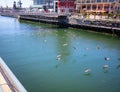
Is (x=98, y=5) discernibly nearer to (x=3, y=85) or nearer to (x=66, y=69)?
(x=66, y=69)

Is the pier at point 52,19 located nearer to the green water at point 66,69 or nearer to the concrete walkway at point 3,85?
the green water at point 66,69

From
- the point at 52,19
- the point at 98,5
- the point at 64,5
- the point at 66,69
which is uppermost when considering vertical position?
the point at 64,5

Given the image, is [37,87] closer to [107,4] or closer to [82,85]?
[82,85]

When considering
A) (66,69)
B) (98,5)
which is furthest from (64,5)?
(66,69)

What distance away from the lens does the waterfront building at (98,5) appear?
58.5m

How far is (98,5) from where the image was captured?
65.9 metres

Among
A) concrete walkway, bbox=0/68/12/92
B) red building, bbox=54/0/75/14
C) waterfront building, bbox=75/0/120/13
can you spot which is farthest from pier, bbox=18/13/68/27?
concrete walkway, bbox=0/68/12/92

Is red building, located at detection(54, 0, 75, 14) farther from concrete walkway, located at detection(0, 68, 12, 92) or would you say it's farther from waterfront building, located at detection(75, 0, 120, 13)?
concrete walkway, located at detection(0, 68, 12, 92)

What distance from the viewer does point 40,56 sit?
22641 millimetres

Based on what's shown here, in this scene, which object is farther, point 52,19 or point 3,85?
point 52,19

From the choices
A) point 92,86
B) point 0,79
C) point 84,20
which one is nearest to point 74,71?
point 92,86

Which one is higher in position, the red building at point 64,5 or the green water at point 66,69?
the red building at point 64,5

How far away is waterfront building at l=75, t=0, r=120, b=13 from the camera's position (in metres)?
58.5

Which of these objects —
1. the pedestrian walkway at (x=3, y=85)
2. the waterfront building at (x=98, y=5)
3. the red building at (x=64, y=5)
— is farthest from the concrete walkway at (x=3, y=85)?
Answer: the red building at (x=64, y=5)
